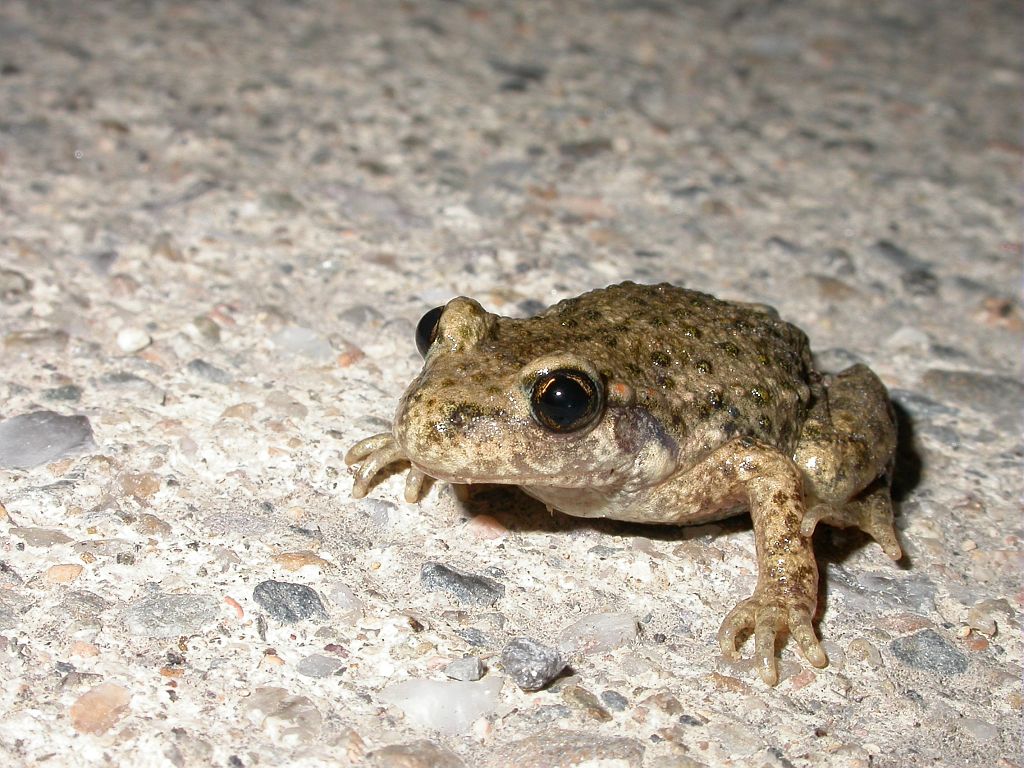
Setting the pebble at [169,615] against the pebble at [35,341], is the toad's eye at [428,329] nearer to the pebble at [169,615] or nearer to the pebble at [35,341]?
the pebble at [169,615]

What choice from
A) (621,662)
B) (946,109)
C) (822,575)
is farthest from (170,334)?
(946,109)

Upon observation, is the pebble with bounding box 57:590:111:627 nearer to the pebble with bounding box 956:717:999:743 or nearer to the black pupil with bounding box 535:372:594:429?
the black pupil with bounding box 535:372:594:429

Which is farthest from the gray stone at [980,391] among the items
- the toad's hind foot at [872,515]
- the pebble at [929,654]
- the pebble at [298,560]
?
the pebble at [298,560]

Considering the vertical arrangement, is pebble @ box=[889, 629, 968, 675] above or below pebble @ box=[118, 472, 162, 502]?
below

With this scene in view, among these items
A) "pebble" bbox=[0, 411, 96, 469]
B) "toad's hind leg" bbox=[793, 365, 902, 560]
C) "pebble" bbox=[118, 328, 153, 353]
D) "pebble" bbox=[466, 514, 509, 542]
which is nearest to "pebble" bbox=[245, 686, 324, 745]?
"pebble" bbox=[466, 514, 509, 542]

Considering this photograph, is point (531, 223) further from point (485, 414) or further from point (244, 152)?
point (485, 414)

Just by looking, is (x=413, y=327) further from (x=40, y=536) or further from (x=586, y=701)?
(x=586, y=701)
